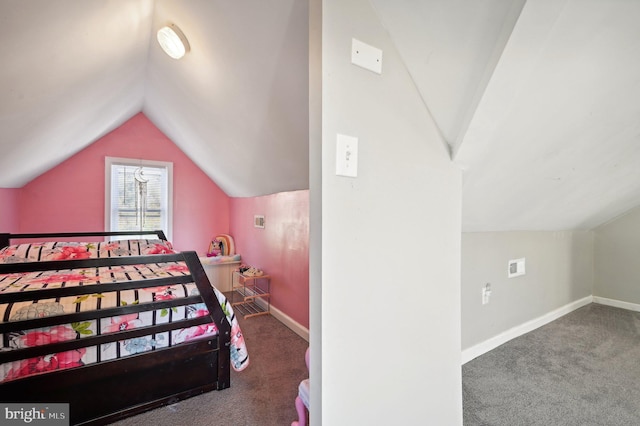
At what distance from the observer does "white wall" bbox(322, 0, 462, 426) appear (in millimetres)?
820

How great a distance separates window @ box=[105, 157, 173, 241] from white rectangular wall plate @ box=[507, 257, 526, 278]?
3.94 metres

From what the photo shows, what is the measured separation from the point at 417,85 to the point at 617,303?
3767 millimetres

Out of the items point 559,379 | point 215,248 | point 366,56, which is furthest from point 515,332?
point 215,248

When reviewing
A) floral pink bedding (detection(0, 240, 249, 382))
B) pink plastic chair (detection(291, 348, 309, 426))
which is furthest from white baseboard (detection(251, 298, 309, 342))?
pink plastic chair (detection(291, 348, 309, 426))

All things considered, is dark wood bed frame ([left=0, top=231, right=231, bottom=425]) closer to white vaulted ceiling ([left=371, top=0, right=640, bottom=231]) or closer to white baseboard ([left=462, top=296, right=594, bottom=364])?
white vaulted ceiling ([left=371, top=0, right=640, bottom=231])

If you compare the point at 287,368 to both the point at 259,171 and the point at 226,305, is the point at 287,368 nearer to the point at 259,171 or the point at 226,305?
the point at 226,305

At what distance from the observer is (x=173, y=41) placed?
6.32ft

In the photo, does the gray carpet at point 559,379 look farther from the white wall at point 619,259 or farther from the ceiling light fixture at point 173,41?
the ceiling light fixture at point 173,41

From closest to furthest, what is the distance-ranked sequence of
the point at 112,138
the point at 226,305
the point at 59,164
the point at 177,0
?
the point at 177,0, the point at 226,305, the point at 59,164, the point at 112,138

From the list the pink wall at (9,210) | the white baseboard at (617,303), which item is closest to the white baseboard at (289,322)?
the pink wall at (9,210)

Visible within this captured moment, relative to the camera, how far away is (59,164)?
3.23 metres

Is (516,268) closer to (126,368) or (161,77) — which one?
(126,368)

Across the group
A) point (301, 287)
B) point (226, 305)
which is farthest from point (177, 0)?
point (301, 287)

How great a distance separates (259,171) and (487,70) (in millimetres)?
2041
